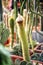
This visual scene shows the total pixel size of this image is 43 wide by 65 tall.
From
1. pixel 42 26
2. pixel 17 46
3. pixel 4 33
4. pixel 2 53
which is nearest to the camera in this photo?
pixel 2 53

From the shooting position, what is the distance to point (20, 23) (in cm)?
57

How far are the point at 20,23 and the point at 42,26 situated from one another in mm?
1707

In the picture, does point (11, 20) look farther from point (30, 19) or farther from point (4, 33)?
point (30, 19)

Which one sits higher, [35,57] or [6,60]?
[6,60]

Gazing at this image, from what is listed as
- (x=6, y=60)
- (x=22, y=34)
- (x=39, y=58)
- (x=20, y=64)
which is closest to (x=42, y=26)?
(x=39, y=58)

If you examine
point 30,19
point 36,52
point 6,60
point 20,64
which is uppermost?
point 6,60

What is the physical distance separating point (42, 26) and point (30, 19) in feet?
3.43

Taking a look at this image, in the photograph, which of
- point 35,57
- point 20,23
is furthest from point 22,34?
point 35,57

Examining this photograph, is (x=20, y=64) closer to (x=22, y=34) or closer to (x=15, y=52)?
(x=22, y=34)

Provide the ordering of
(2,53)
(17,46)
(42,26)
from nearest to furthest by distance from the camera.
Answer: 1. (2,53)
2. (17,46)
3. (42,26)

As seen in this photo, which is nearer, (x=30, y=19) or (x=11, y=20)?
(x=11, y=20)

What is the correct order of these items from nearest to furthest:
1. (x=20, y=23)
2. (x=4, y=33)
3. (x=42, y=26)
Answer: (x=20, y=23) < (x=4, y=33) < (x=42, y=26)

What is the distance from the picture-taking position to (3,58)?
147mm

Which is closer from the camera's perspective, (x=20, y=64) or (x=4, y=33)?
(x=20, y=64)
